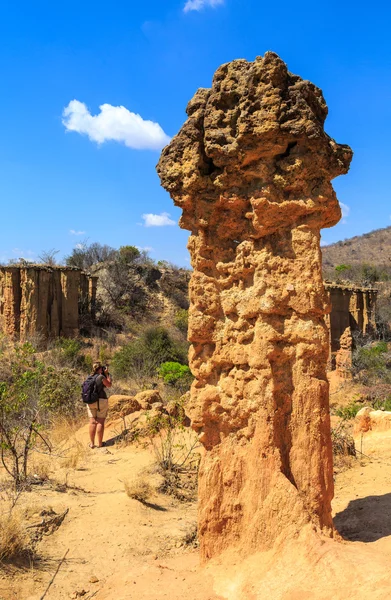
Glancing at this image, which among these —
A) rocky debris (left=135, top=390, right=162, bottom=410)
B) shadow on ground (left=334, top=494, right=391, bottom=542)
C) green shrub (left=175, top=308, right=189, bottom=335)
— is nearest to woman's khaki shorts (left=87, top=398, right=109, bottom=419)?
rocky debris (left=135, top=390, right=162, bottom=410)

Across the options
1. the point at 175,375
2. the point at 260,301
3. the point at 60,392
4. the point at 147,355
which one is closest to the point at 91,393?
the point at 60,392

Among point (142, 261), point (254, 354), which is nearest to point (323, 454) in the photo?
point (254, 354)

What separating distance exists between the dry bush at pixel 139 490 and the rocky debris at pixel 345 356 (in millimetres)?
13529

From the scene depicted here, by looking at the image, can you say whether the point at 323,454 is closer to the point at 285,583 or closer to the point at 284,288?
the point at 285,583

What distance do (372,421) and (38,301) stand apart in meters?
14.6

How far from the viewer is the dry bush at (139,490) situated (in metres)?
5.25

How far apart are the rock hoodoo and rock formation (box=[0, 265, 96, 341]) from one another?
1611 cm

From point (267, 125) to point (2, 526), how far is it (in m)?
3.68

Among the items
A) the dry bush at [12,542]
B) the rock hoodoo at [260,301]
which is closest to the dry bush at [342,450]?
the rock hoodoo at [260,301]

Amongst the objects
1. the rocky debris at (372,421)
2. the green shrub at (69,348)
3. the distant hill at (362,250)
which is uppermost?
the distant hill at (362,250)

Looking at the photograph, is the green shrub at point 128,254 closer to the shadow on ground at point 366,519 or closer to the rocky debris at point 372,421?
the rocky debris at point 372,421

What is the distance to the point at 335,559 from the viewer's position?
289 centimetres

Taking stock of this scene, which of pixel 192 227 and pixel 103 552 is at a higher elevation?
pixel 192 227

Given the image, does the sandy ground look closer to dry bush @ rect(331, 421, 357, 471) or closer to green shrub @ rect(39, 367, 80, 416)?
dry bush @ rect(331, 421, 357, 471)
